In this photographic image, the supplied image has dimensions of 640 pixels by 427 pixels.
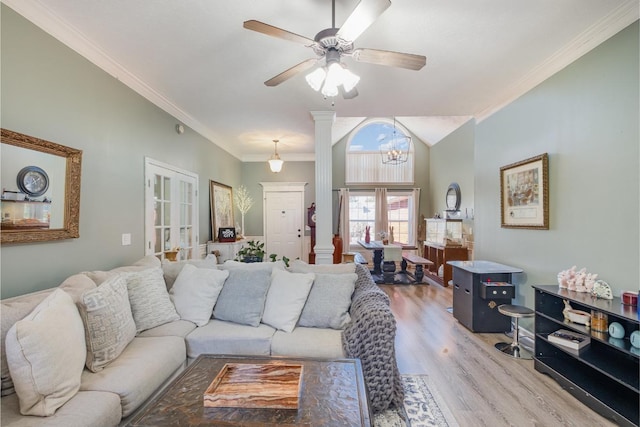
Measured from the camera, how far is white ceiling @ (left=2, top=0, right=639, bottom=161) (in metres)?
1.98

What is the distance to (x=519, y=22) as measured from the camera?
7.00 ft

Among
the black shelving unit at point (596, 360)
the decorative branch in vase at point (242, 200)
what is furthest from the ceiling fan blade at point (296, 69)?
the decorative branch in vase at point (242, 200)

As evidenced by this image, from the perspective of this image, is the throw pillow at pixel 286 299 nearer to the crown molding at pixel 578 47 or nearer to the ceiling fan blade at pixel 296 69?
the ceiling fan blade at pixel 296 69

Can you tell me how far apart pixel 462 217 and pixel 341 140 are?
3.67 meters

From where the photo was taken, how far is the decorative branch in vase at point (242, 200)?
6.55 m

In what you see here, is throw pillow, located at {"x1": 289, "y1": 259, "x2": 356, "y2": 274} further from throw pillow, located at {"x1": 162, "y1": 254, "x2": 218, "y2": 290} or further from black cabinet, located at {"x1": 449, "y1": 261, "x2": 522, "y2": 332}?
black cabinet, located at {"x1": 449, "y1": 261, "x2": 522, "y2": 332}

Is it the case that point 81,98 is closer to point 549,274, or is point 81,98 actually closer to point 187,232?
point 187,232

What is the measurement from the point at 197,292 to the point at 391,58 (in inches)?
90.3

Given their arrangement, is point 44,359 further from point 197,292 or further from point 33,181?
point 33,181

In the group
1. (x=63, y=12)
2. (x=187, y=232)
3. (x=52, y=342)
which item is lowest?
(x=52, y=342)

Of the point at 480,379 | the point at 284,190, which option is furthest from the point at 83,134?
the point at 284,190

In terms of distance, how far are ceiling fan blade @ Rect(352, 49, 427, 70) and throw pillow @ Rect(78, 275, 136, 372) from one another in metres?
2.16

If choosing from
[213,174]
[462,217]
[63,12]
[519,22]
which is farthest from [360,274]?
[462,217]

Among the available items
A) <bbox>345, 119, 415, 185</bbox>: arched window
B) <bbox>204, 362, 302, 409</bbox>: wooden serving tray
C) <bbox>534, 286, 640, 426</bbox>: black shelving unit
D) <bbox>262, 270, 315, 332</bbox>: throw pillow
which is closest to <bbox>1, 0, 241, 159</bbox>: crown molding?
<bbox>262, 270, 315, 332</bbox>: throw pillow
